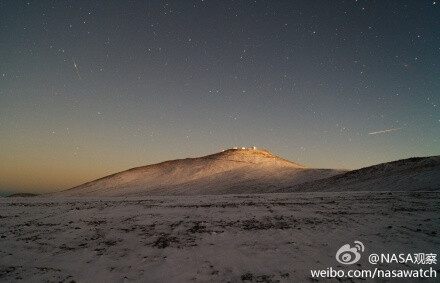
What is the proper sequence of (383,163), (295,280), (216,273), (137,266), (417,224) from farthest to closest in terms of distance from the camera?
1. (383,163)
2. (417,224)
3. (137,266)
4. (216,273)
5. (295,280)

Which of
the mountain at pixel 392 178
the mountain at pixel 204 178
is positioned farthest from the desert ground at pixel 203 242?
the mountain at pixel 204 178

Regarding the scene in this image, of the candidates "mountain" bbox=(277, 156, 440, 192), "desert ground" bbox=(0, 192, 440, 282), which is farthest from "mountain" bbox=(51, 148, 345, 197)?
"desert ground" bbox=(0, 192, 440, 282)

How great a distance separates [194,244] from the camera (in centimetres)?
635

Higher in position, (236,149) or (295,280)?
(236,149)

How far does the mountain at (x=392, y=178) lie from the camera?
19.9m

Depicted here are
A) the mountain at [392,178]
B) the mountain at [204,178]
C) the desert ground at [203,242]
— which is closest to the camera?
the desert ground at [203,242]

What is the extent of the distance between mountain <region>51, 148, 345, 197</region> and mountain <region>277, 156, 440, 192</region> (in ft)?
24.0

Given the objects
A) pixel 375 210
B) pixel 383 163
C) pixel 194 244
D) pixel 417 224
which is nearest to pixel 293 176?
pixel 383 163

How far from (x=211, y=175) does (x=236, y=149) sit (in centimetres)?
2651

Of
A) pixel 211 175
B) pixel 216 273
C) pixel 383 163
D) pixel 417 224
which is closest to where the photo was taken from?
pixel 216 273

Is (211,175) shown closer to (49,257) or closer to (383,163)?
(383,163)

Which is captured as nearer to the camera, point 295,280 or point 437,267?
point 295,280

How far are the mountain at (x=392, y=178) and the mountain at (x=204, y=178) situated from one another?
732 cm

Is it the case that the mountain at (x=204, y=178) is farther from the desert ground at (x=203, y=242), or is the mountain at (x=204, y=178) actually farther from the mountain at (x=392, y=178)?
the desert ground at (x=203, y=242)
